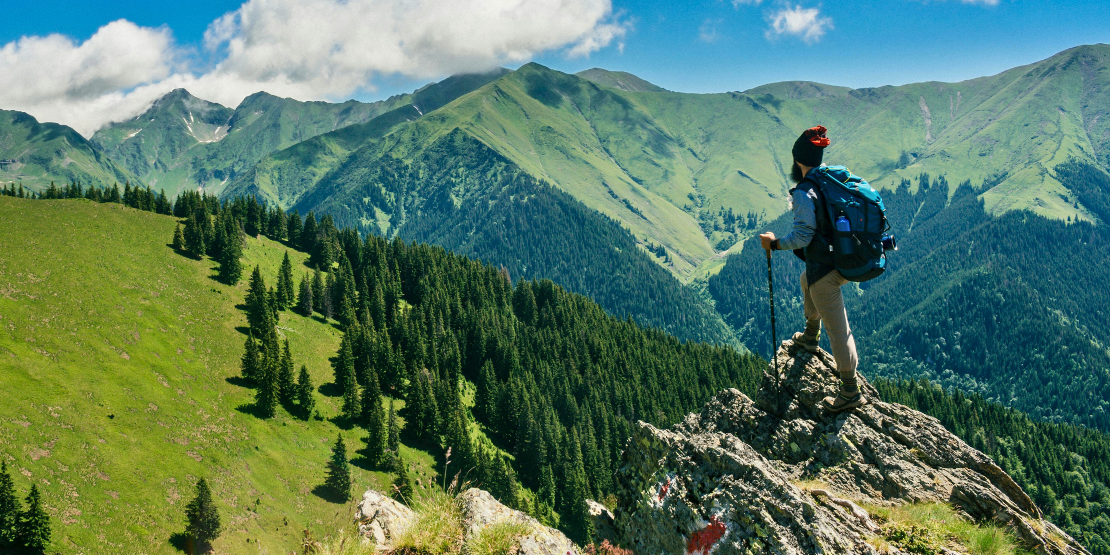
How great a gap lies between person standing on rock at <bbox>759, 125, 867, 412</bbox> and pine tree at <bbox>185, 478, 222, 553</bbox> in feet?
202

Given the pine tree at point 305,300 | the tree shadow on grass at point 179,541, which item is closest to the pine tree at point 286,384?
the pine tree at point 305,300

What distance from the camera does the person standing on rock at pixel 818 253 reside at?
32.4 ft

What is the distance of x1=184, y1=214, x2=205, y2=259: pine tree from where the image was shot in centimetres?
11371

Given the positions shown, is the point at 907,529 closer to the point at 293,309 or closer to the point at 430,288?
the point at 293,309

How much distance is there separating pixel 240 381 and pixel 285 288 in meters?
31.9

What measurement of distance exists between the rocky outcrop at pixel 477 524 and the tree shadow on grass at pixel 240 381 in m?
87.2

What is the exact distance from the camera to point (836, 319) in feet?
34.0

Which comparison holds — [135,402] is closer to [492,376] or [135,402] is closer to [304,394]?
[304,394]

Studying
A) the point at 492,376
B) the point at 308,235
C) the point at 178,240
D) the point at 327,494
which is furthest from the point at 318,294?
the point at 327,494

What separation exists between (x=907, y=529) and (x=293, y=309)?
4785 inches

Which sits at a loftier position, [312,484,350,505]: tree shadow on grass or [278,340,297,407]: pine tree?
[278,340,297,407]: pine tree

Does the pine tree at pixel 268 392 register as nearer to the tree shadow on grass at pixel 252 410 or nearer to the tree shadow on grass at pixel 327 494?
the tree shadow on grass at pixel 252 410

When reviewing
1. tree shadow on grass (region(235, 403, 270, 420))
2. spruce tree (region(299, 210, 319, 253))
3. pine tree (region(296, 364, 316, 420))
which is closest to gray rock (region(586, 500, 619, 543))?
tree shadow on grass (region(235, 403, 270, 420))

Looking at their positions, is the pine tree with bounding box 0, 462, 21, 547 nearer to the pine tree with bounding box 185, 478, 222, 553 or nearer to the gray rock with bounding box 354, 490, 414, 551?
the pine tree with bounding box 185, 478, 222, 553
